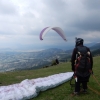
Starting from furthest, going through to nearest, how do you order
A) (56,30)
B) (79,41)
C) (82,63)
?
(56,30) < (79,41) < (82,63)

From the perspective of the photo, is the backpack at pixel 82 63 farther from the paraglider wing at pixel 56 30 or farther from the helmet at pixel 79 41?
the paraglider wing at pixel 56 30

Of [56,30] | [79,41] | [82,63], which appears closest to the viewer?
[82,63]

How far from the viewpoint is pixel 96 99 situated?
9.72 m

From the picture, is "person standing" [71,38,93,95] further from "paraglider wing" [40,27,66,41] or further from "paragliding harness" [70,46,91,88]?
"paraglider wing" [40,27,66,41]

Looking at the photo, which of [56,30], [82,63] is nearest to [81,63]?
[82,63]

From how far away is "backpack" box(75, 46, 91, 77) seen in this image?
9750 millimetres

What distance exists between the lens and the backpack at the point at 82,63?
384 inches

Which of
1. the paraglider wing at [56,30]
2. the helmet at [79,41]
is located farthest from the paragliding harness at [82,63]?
the paraglider wing at [56,30]

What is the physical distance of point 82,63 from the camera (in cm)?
975

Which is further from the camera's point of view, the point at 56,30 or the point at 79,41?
the point at 56,30

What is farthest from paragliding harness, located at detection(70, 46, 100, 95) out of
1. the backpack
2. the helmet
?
the helmet

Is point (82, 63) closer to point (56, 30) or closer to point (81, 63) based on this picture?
point (81, 63)

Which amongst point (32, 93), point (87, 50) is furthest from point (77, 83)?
point (32, 93)

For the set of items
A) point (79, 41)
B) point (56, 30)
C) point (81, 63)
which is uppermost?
point (56, 30)
